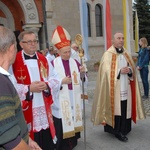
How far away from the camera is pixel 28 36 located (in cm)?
280

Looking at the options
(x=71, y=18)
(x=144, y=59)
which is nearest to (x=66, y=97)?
(x=144, y=59)

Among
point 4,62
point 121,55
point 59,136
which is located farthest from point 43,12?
point 4,62

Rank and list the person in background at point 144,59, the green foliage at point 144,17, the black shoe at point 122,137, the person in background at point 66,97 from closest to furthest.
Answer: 1. the person in background at point 66,97
2. the black shoe at point 122,137
3. the person in background at point 144,59
4. the green foliage at point 144,17

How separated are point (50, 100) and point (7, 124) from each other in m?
1.73

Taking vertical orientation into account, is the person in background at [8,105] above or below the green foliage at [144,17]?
below

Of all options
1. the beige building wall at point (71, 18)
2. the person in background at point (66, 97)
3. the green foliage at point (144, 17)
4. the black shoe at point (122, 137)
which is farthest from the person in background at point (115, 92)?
the green foliage at point (144, 17)

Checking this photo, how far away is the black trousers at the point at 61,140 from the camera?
3.32 meters

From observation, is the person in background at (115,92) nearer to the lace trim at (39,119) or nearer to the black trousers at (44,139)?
the black trousers at (44,139)

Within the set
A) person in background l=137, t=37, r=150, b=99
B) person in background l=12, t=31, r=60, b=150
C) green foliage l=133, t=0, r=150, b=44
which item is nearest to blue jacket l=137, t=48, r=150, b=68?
person in background l=137, t=37, r=150, b=99

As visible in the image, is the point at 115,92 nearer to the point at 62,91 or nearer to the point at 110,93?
the point at 110,93

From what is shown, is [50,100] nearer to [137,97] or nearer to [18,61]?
[18,61]

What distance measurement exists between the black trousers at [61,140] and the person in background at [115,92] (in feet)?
1.87

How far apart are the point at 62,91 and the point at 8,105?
2057 mm

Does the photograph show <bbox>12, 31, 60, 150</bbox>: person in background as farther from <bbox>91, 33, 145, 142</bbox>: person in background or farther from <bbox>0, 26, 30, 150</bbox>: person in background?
<bbox>0, 26, 30, 150</bbox>: person in background
